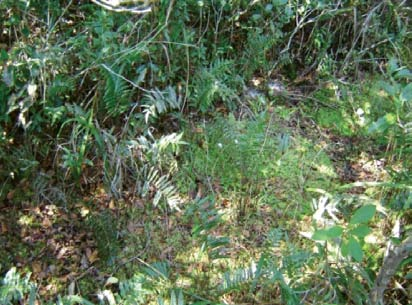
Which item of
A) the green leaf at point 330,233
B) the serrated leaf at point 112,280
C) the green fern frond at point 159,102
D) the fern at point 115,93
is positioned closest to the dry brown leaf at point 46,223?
the serrated leaf at point 112,280

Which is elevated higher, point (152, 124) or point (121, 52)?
point (121, 52)

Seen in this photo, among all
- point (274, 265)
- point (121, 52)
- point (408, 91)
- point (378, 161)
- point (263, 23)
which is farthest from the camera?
point (263, 23)

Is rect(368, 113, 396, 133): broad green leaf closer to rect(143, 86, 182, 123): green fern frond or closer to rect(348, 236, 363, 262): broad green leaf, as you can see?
rect(348, 236, 363, 262): broad green leaf

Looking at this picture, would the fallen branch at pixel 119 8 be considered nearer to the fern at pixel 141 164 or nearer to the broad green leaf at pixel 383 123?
the fern at pixel 141 164

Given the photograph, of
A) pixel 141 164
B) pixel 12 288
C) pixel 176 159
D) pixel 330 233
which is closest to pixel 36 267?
pixel 12 288

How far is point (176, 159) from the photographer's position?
3.14m

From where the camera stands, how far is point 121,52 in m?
2.93

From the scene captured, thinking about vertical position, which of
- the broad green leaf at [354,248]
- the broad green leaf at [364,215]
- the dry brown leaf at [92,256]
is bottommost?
the dry brown leaf at [92,256]

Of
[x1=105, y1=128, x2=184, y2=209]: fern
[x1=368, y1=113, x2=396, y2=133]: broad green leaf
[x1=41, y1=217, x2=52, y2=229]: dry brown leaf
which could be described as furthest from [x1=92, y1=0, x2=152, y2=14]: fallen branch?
[x1=368, y1=113, x2=396, y2=133]: broad green leaf

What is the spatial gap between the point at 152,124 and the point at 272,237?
1.29 meters

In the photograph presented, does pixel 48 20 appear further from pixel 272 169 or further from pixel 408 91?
pixel 408 91

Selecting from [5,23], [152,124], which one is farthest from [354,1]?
[5,23]

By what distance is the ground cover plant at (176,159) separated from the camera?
8.31 ft

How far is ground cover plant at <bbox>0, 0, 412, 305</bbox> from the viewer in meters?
2.53
